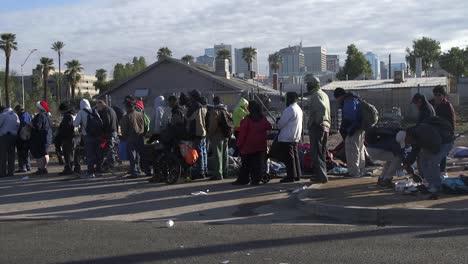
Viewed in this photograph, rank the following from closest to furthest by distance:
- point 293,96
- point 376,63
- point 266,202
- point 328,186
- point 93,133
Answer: point 266,202, point 328,186, point 293,96, point 93,133, point 376,63

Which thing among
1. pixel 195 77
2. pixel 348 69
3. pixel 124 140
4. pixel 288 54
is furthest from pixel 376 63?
pixel 124 140

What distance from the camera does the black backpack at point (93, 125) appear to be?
42.2 ft

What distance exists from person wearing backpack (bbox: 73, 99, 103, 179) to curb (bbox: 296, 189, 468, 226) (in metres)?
6.05

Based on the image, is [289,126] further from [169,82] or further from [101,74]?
[101,74]

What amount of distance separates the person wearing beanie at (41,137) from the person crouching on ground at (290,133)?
20.2ft

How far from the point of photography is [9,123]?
1416cm

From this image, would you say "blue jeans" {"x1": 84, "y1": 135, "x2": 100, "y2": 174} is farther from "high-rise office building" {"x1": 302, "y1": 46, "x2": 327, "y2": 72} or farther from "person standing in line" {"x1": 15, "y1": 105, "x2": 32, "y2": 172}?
"high-rise office building" {"x1": 302, "y1": 46, "x2": 327, "y2": 72}

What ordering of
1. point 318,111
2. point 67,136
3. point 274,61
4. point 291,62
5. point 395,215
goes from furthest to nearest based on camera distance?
1. point 291,62
2. point 274,61
3. point 67,136
4. point 318,111
5. point 395,215

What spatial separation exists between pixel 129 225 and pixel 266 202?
99.2 inches

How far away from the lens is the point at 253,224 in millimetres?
8375

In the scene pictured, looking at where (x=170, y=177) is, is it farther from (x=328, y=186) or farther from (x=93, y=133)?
(x=328, y=186)

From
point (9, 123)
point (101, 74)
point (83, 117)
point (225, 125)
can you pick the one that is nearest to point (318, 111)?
point (225, 125)

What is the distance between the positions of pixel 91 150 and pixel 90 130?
0.47m

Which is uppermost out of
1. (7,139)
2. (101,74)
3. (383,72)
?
(383,72)
